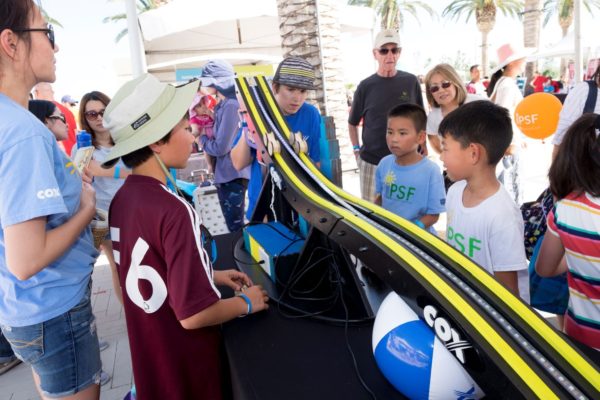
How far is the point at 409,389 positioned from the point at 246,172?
259 centimetres

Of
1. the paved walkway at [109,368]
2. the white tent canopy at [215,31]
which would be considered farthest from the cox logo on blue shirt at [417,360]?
the white tent canopy at [215,31]

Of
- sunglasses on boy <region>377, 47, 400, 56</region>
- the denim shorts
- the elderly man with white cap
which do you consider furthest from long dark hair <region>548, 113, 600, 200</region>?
sunglasses on boy <region>377, 47, 400, 56</region>

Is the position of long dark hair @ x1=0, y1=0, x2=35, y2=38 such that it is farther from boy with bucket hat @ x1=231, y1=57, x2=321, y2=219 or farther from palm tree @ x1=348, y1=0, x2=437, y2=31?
palm tree @ x1=348, y1=0, x2=437, y2=31

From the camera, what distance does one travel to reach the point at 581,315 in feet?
4.78

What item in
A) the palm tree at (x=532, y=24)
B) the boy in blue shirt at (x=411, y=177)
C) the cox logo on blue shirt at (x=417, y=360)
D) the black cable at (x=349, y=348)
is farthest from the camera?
the palm tree at (x=532, y=24)

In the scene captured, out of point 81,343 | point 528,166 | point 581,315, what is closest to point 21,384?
point 81,343

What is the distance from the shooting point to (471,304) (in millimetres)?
866

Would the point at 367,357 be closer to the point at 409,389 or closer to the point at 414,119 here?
the point at 409,389

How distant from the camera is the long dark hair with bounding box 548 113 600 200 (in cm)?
138

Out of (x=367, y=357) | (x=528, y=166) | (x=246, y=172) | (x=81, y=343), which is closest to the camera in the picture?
(x=367, y=357)

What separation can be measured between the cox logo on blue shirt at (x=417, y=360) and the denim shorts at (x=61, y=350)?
3.40 feet

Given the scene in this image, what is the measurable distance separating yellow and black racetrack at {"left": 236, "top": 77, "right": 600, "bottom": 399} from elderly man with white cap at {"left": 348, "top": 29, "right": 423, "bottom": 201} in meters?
2.14

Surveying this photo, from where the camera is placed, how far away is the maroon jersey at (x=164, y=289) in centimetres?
115

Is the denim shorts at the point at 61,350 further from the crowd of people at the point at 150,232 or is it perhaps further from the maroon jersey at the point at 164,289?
the maroon jersey at the point at 164,289
